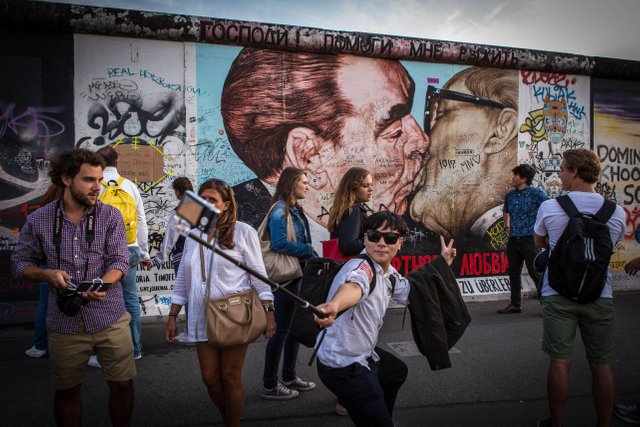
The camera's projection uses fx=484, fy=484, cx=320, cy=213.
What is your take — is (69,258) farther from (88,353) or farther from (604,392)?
(604,392)

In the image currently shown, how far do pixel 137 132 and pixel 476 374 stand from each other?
17.2ft

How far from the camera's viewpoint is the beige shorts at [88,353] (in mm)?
2836

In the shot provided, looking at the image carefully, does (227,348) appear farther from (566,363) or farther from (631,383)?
(631,383)

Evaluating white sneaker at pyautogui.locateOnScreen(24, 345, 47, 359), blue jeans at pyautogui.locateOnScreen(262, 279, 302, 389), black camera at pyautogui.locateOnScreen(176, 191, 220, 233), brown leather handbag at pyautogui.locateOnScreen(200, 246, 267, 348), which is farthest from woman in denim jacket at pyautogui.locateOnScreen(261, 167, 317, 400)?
white sneaker at pyautogui.locateOnScreen(24, 345, 47, 359)

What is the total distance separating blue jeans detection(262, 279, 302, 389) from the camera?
3.99 meters

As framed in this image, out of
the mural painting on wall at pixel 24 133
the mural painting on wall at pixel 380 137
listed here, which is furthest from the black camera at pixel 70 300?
the mural painting on wall at pixel 380 137

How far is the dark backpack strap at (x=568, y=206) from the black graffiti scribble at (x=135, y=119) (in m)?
5.16

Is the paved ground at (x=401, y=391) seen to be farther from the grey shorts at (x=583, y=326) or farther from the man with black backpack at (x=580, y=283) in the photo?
the grey shorts at (x=583, y=326)

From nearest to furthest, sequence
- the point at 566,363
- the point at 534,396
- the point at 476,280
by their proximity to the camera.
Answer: the point at 566,363 < the point at 534,396 < the point at 476,280

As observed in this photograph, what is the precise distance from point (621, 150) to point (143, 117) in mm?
8306

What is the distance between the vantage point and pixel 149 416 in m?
3.77

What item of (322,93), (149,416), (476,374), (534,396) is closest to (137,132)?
(322,93)

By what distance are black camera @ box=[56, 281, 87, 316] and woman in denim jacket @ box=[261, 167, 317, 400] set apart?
161cm

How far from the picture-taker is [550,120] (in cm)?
846
